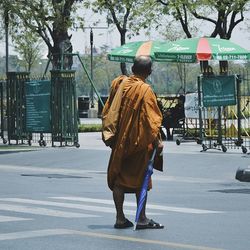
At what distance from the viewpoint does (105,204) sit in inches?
562

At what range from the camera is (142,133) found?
36.1 ft

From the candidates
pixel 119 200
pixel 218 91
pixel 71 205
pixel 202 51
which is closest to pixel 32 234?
pixel 119 200

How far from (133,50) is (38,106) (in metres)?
3.97

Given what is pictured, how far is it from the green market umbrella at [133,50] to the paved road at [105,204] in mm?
6456

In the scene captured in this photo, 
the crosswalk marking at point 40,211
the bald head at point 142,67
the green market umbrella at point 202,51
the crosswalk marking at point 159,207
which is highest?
the green market umbrella at point 202,51

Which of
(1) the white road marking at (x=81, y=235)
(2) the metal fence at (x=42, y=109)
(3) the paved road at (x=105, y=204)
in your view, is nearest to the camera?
(1) the white road marking at (x=81, y=235)

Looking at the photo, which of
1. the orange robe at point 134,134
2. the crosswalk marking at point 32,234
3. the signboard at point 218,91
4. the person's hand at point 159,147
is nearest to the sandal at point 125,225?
the orange robe at point 134,134

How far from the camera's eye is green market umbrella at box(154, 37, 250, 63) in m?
28.5

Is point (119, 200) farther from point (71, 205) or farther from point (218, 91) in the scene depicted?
point (218, 91)

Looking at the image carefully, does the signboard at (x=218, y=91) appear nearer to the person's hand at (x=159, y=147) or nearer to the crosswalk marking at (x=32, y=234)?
the person's hand at (x=159, y=147)

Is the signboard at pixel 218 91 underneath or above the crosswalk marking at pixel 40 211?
above

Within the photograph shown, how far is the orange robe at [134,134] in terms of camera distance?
1101 centimetres

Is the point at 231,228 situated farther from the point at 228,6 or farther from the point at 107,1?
the point at 107,1

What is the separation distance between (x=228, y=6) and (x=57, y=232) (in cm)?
3258
